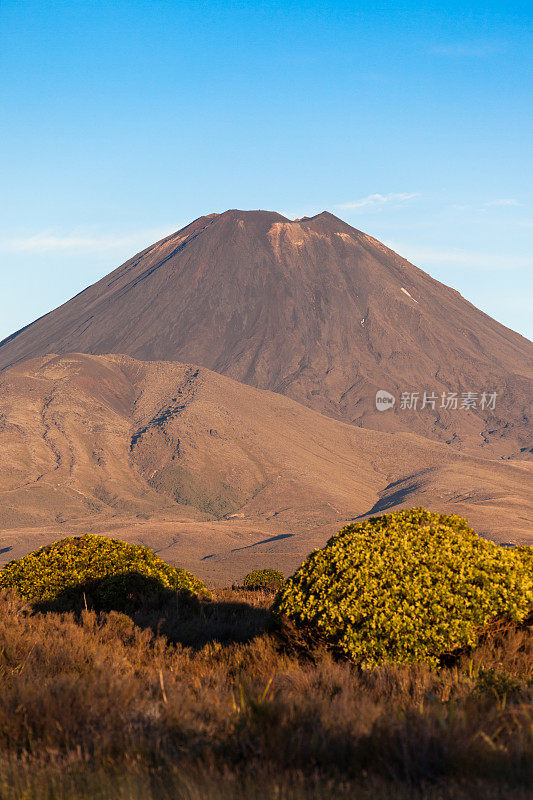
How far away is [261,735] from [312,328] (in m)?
144

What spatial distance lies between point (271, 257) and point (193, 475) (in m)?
107

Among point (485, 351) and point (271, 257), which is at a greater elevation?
point (271, 257)

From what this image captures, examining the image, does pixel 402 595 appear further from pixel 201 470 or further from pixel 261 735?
pixel 201 470

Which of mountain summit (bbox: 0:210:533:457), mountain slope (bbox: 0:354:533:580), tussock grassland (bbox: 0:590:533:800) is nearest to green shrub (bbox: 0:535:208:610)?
tussock grassland (bbox: 0:590:533:800)

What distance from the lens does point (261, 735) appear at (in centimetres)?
388

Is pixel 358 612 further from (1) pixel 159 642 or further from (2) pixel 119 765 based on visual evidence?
(2) pixel 119 765

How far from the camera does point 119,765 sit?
368 centimetres

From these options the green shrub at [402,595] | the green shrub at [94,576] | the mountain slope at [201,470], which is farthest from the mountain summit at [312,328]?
the green shrub at [402,595]

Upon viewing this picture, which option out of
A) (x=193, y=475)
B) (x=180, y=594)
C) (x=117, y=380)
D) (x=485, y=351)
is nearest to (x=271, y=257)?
(x=485, y=351)

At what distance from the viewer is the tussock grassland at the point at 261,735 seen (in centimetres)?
338

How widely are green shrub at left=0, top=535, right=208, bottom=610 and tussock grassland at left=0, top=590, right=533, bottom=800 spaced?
4659 millimetres

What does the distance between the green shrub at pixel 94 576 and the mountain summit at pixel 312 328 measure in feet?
339

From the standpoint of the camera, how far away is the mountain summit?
413 ft

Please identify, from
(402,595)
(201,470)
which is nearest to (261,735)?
(402,595)
